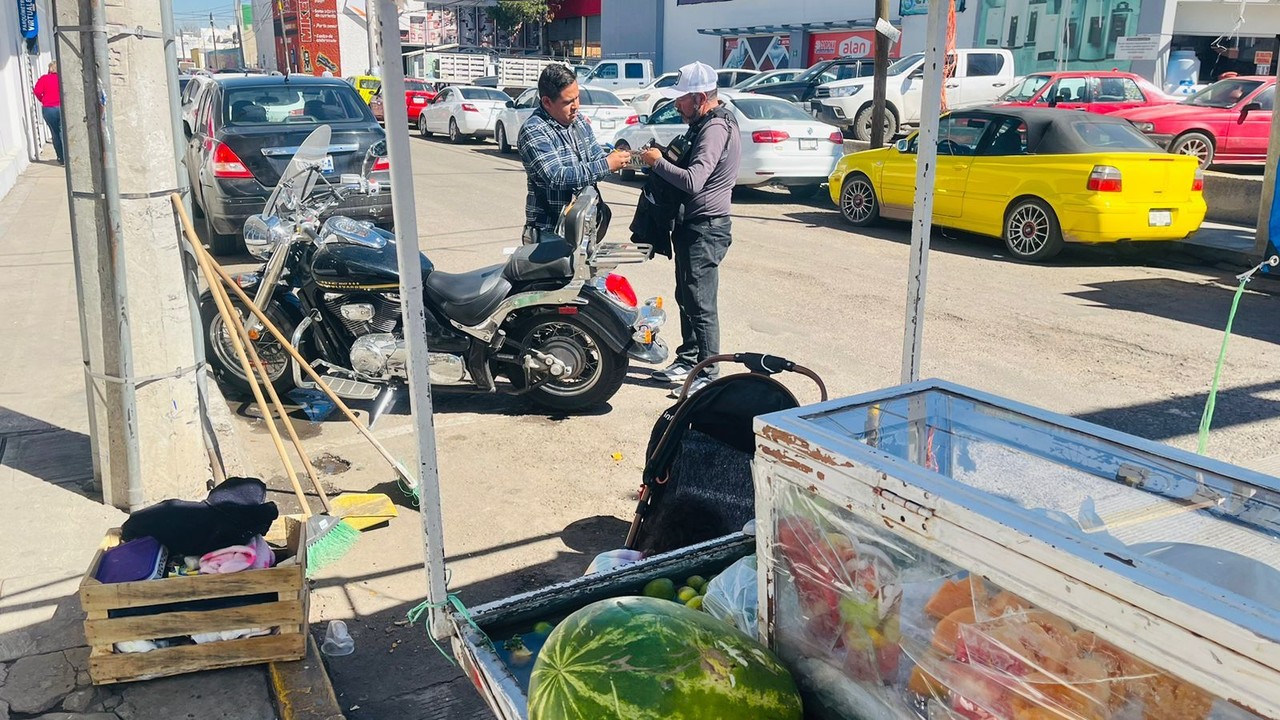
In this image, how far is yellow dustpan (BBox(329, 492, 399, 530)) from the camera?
4.66m

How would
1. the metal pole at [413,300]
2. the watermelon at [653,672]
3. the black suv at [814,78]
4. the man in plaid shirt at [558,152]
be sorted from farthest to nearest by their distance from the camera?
the black suv at [814,78]
the man in plaid shirt at [558,152]
the metal pole at [413,300]
the watermelon at [653,672]

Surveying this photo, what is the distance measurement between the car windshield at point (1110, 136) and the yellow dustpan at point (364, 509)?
918 cm

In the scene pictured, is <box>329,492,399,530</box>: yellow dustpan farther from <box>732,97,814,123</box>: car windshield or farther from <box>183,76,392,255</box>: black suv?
<box>732,97,814,123</box>: car windshield

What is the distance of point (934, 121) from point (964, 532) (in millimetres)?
1758

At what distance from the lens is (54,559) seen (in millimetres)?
4125

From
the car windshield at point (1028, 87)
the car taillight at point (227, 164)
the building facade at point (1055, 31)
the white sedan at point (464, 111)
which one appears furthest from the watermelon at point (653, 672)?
the building facade at point (1055, 31)

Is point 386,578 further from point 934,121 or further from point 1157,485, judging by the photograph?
point 1157,485

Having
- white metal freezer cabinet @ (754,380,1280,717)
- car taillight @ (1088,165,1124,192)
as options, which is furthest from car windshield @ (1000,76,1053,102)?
white metal freezer cabinet @ (754,380,1280,717)

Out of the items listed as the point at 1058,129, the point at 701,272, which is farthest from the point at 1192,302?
the point at 701,272

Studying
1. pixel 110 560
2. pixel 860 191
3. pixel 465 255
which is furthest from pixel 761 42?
pixel 110 560

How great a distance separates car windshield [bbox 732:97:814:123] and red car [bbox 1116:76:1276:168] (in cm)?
620

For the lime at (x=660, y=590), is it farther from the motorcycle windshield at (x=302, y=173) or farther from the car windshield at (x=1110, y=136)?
the car windshield at (x=1110, y=136)

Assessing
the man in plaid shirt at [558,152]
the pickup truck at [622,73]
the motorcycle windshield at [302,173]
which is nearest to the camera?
the motorcycle windshield at [302,173]

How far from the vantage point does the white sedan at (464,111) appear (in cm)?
2592
